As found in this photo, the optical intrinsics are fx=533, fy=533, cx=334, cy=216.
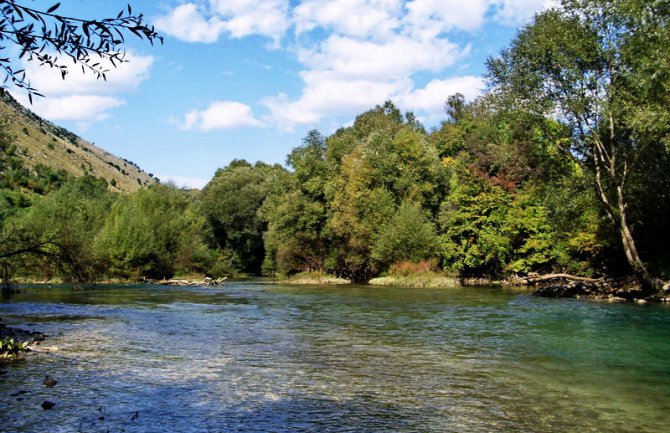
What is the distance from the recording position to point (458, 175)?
234 feet

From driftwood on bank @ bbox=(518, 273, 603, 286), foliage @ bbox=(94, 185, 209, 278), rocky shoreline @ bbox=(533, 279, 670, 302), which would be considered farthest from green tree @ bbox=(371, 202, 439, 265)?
foliage @ bbox=(94, 185, 209, 278)

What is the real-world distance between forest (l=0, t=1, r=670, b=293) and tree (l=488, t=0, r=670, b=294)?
10 centimetres

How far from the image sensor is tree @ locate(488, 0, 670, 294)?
1173 inches

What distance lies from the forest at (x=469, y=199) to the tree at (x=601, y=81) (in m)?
0.10

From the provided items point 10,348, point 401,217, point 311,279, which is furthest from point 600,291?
point 311,279

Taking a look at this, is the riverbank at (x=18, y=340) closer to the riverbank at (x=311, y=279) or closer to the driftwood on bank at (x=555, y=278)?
the driftwood on bank at (x=555, y=278)

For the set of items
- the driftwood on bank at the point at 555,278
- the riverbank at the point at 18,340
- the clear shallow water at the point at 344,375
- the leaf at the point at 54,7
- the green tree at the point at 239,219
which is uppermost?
the green tree at the point at 239,219

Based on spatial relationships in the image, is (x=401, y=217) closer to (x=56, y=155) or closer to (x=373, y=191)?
(x=373, y=191)

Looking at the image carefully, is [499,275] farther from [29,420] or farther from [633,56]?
[29,420]

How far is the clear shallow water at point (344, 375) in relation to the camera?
30.3 feet

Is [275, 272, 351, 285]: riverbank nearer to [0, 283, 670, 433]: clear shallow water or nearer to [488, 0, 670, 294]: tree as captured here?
[488, 0, 670, 294]: tree

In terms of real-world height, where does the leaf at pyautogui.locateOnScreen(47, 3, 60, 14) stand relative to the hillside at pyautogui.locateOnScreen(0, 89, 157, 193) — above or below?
below

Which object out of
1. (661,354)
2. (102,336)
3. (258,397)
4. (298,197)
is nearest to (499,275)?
(298,197)

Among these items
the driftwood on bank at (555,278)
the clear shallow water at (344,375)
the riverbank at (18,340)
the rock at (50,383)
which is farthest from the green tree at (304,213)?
the rock at (50,383)
